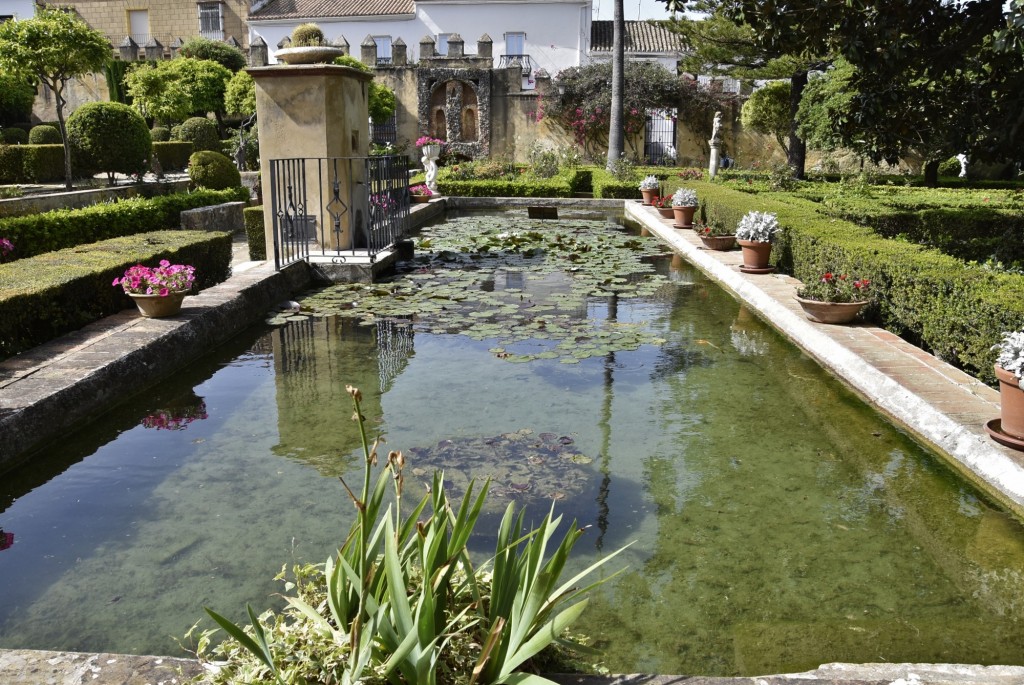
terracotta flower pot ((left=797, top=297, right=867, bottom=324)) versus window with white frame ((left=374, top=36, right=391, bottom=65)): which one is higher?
window with white frame ((left=374, top=36, right=391, bottom=65))

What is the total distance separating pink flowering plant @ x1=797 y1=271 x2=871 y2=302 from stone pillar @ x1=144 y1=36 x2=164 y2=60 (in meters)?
34.9

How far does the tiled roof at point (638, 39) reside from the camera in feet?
113

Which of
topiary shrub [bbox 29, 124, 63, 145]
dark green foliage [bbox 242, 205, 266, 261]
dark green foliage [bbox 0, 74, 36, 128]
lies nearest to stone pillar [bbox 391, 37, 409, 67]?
dark green foliage [bbox 0, 74, 36, 128]

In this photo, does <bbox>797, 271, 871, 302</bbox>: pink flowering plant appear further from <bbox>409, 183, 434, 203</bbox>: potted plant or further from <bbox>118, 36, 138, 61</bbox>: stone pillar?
<bbox>118, 36, 138, 61</bbox>: stone pillar

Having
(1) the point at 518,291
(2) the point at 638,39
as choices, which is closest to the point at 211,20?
(2) the point at 638,39

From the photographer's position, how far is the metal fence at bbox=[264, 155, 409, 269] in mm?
8656

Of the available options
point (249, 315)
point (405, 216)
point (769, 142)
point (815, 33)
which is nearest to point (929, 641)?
point (249, 315)

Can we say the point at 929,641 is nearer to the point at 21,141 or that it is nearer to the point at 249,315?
the point at 249,315

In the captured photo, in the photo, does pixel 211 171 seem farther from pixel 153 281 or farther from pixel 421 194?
pixel 153 281

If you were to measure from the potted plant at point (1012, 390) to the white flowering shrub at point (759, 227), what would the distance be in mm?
4851

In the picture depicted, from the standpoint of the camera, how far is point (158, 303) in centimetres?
602

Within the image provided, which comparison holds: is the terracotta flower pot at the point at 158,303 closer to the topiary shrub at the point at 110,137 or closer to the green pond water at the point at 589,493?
the green pond water at the point at 589,493

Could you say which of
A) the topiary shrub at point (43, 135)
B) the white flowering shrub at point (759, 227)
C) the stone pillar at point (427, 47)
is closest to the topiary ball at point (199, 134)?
the topiary shrub at point (43, 135)

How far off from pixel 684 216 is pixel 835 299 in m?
6.70
